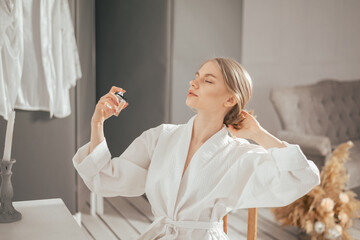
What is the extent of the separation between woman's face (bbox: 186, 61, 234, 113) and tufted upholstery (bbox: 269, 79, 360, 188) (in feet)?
6.85

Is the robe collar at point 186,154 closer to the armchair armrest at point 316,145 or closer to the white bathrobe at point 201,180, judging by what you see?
the white bathrobe at point 201,180

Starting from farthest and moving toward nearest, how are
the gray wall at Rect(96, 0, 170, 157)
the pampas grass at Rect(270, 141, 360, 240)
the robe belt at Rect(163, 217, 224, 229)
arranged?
the gray wall at Rect(96, 0, 170, 157) → the pampas grass at Rect(270, 141, 360, 240) → the robe belt at Rect(163, 217, 224, 229)

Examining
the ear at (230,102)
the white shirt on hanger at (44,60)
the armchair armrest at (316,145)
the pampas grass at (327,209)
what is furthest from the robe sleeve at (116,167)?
the armchair armrest at (316,145)

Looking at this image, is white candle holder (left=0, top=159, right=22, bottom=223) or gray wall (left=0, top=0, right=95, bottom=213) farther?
gray wall (left=0, top=0, right=95, bottom=213)

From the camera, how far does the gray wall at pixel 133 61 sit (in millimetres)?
3254

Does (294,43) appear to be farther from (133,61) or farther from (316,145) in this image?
(133,61)

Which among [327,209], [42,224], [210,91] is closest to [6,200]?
[42,224]

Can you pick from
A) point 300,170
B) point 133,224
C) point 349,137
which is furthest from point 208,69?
point 349,137

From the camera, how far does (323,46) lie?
15.0 feet

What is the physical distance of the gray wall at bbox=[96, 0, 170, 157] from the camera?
3.25 metres

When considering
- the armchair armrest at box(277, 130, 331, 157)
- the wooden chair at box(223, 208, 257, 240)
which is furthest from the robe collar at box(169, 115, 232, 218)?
the armchair armrest at box(277, 130, 331, 157)

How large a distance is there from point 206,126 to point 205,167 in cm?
14

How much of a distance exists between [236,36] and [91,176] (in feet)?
7.32

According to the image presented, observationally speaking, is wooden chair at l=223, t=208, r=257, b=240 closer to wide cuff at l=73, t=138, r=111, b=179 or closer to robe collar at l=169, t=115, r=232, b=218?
robe collar at l=169, t=115, r=232, b=218
